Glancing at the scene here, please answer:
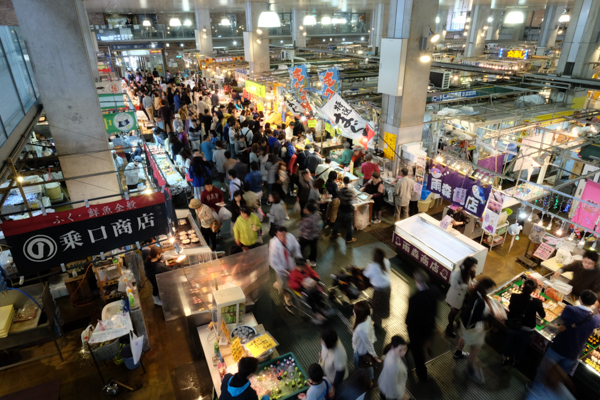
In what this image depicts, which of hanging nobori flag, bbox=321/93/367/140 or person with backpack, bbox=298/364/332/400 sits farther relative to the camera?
hanging nobori flag, bbox=321/93/367/140

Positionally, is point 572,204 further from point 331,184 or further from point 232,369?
point 232,369

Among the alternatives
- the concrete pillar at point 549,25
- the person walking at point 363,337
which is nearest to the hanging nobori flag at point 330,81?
the person walking at point 363,337

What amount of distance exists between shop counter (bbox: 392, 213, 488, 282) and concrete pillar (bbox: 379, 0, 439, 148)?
2.72 metres

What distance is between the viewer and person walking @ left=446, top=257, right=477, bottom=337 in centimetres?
518

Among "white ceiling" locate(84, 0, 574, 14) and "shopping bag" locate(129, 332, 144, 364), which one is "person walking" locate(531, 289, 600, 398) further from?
"white ceiling" locate(84, 0, 574, 14)

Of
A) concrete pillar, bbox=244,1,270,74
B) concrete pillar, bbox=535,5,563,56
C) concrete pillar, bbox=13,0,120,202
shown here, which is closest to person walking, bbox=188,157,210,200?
concrete pillar, bbox=13,0,120,202

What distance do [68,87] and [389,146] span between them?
7.23 m

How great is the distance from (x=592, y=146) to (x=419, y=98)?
4162mm

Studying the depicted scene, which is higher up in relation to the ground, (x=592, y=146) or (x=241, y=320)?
(x=592, y=146)

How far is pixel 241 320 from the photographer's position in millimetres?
5230

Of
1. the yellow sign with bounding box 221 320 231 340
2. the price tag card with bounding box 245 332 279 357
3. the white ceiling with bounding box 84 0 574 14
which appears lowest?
the price tag card with bounding box 245 332 279 357

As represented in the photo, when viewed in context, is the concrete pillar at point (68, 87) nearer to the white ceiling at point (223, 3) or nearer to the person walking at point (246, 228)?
the person walking at point (246, 228)

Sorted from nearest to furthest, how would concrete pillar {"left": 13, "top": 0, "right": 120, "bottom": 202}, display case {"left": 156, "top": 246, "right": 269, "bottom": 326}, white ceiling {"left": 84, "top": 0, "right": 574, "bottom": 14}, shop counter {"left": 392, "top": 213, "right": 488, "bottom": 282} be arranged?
1. display case {"left": 156, "top": 246, "right": 269, "bottom": 326}
2. concrete pillar {"left": 13, "top": 0, "right": 120, "bottom": 202}
3. shop counter {"left": 392, "top": 213, "right": 488, "bottom": 282}
4. white ceiling {"left": 84, "top": 0, "right": 574, "bottom": 14}

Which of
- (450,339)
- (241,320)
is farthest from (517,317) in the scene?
(241,320)
